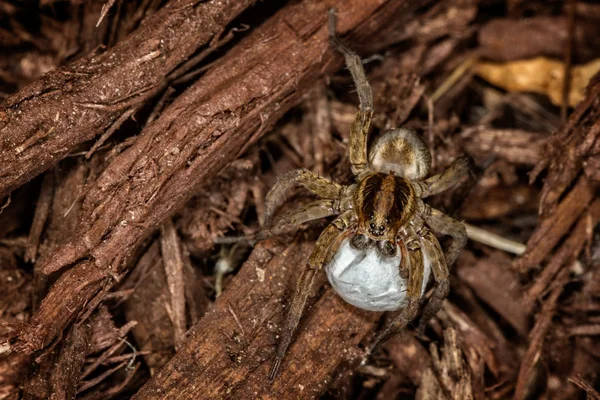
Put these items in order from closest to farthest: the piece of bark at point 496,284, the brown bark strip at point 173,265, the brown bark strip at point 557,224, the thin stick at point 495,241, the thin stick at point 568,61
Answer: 1. the brown bark strip at point 173,265
2. the brown bark strip at point 557,224
3. the piece of bark at point 496,284
4. the thin stick at point 495,241
5. the thin stick at point 568,61

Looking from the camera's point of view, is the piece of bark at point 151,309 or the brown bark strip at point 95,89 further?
the piece of bark at point 151,309

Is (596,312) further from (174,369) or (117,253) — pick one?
(117,253)

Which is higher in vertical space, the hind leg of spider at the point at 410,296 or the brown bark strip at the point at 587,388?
the hind leg of spider at the point at 410,296

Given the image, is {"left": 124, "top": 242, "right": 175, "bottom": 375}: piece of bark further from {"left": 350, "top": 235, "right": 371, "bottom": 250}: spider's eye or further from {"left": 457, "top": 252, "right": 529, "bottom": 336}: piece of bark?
{"left": 457, "top": 252, "right": 529, "bottom": 336}: piece of bark

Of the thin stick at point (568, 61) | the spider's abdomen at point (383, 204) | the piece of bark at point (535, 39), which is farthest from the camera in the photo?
the piece of bark at point (535, 39)

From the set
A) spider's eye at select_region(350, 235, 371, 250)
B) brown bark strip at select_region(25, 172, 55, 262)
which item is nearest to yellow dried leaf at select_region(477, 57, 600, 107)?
spider's eye at select_region(350, 235, 371, 250)

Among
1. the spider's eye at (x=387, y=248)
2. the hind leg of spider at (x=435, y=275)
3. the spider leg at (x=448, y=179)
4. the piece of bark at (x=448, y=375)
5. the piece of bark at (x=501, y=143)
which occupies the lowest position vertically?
the piece of bark at (x=448, y=375)

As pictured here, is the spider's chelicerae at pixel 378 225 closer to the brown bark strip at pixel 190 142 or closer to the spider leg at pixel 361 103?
the spider leg at pixel 361 103

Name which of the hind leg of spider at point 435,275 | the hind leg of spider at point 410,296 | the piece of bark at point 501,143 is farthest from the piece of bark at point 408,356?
the piece of bark at point 501,143
